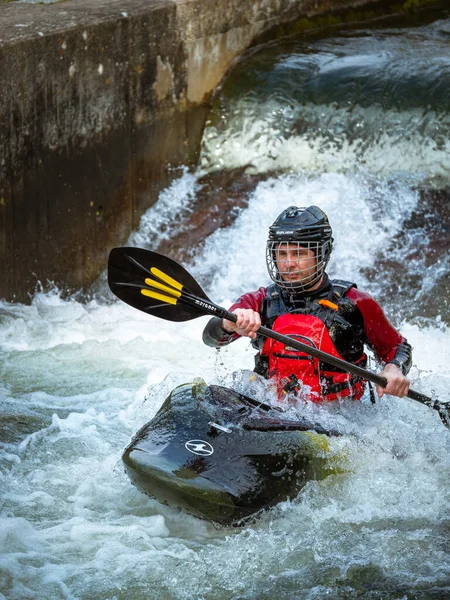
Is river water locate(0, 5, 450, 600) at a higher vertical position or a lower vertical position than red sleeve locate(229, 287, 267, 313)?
lower

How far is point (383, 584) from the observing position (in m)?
3.67

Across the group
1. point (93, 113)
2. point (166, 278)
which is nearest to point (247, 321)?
point (166, 278)

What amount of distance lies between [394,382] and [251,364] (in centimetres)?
212

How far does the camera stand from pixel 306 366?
4090 mm

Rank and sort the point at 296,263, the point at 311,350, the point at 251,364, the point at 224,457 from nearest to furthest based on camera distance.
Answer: the point at 224,457, the point at 311,350, the point at 296,263, the point at 251,364

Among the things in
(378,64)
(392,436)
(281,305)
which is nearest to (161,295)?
(281,305)

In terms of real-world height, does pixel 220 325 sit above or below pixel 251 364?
above

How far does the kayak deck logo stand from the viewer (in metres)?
3.77

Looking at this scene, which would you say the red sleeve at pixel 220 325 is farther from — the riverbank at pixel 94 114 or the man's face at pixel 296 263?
the riverbank at pixel 94 114

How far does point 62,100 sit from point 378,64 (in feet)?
9.01

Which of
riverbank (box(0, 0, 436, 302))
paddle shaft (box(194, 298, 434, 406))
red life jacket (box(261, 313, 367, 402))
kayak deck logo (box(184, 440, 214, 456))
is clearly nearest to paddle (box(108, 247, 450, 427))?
paddle shaft (box(194, 298, 434, 406))

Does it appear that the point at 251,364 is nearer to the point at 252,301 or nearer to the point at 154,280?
the point at 252,301

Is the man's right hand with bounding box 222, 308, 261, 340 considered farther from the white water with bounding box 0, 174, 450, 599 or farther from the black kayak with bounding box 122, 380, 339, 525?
the white water with bounding box 0, 174, 450, 599

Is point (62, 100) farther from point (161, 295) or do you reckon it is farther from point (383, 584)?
point (383, 584)
